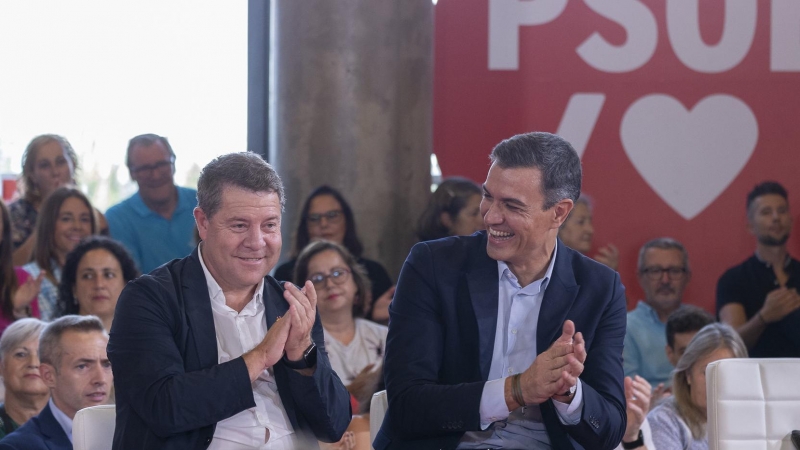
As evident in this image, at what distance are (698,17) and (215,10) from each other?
2.72 meters

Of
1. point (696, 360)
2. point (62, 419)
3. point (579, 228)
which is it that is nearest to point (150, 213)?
point (62, 419)

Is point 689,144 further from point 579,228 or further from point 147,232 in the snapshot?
point 147,232

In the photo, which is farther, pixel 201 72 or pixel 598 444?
pixel 201 72

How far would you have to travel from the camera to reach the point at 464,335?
8.22ft

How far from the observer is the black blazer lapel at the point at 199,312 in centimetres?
238

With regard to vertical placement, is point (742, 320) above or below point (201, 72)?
below

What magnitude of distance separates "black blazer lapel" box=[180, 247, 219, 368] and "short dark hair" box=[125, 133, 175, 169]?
268 cm

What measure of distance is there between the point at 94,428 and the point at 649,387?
1525mm

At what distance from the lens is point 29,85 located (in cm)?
566

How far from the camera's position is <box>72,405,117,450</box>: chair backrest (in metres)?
2.39

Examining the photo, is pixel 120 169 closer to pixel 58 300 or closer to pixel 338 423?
pixel 58 300

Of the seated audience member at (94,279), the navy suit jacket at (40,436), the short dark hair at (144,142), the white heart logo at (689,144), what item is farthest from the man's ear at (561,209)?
the white heart logo at (689,144)

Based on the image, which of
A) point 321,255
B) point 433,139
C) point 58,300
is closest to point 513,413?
point 321,255

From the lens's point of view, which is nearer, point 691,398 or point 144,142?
point 691,398
